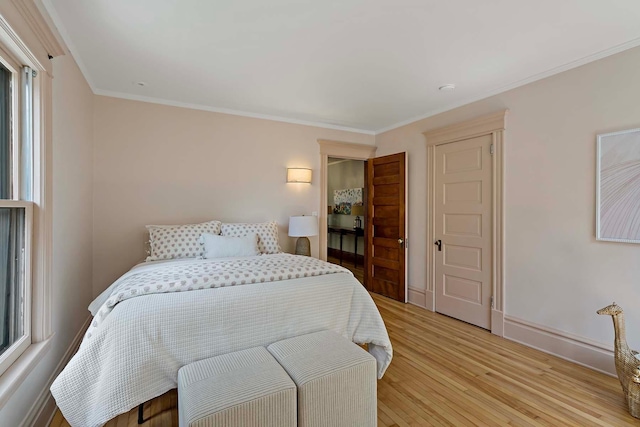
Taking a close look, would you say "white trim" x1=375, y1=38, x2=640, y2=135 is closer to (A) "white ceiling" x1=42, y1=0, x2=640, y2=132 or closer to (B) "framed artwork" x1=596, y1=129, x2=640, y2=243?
(A) "white ceiling" x1=42, y1=0, x2=640, y2=132

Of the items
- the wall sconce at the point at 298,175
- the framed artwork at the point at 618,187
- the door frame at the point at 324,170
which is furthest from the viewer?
the door frame at the point at 324,170

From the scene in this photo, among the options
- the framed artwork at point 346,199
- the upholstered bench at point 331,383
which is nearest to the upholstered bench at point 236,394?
the upholstered bench at point 331,383

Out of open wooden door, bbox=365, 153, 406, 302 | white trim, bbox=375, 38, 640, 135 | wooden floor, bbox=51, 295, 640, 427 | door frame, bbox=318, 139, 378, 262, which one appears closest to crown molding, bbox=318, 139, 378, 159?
door frame, bbox=318, 139, 378, 262

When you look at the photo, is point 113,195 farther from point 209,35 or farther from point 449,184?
point 449,184

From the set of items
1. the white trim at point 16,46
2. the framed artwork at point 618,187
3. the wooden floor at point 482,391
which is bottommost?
the wooden floor at point 482,391

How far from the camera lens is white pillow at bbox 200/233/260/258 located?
9.53 ft

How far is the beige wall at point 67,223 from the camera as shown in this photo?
1.75 metres

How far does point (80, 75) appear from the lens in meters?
2.56

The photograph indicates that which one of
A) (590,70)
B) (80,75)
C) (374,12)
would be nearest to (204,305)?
(374,12)

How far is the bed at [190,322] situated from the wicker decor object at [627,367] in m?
1.47

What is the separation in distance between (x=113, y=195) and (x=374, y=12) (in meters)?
3.06

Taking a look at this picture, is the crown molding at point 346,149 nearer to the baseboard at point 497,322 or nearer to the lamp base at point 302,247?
the lamp base at point 302,247

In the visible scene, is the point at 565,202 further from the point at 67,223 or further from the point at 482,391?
the point at 67,223

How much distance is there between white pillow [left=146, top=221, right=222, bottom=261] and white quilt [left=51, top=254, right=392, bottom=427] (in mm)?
681
